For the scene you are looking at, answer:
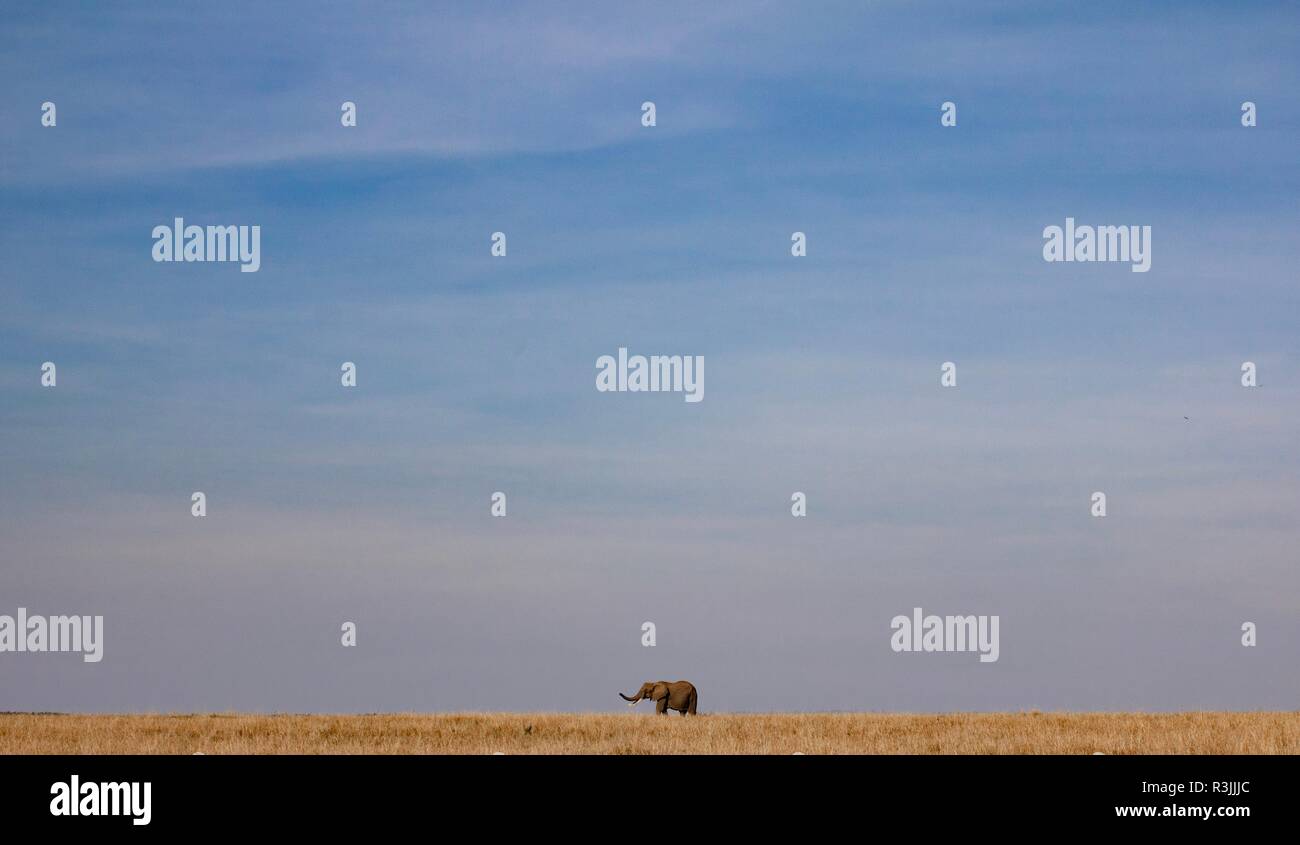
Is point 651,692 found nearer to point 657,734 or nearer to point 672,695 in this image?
point 672,695

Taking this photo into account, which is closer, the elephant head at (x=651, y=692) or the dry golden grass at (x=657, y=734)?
the dry golden grass at (x=657, y=734)

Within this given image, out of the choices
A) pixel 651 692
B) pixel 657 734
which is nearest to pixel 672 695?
pixel 651 692

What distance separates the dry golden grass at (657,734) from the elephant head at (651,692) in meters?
3.96

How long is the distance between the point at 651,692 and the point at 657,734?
9373mm

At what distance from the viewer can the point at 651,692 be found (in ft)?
122

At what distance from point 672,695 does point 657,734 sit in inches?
361

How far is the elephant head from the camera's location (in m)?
36.9

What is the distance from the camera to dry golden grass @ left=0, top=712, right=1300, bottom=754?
2527 cm

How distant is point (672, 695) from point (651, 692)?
1.85ft

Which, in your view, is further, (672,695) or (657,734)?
(672,695)

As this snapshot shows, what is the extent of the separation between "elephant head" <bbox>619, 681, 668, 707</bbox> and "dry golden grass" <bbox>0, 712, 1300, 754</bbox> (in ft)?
13.0

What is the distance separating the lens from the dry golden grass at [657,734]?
25266mm

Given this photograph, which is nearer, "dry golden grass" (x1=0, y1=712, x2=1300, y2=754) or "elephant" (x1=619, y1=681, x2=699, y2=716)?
"dry golden grass" (x1=0, y1=712, x2=1300, y2=754)
